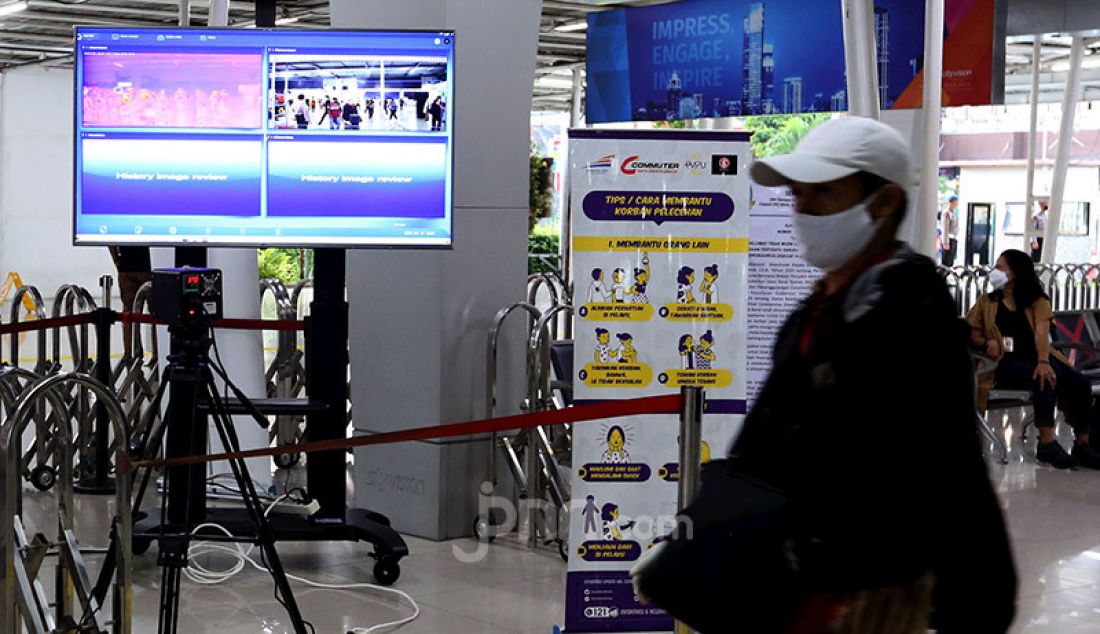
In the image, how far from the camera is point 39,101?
23734 millimetres

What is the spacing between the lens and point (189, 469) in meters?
4.88

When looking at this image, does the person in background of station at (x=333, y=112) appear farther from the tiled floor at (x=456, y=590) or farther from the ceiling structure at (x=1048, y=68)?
the ceiling structure at (x=1048, y=68)

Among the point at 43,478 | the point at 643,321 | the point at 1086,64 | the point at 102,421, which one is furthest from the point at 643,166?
the point at 1086,64

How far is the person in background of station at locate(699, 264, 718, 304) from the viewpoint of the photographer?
4781 mm

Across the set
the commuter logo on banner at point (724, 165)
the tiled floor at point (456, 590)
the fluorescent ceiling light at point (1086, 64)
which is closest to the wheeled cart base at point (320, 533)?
the tiled floor at point (456, 590)

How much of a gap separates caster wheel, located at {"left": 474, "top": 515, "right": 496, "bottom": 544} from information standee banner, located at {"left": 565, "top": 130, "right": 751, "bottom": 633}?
1.93 meters

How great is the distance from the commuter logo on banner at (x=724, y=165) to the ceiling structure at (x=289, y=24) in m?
8.80

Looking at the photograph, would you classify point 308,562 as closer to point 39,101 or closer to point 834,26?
point 834,26

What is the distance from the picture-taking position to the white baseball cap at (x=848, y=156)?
204cm

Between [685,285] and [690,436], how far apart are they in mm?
1113

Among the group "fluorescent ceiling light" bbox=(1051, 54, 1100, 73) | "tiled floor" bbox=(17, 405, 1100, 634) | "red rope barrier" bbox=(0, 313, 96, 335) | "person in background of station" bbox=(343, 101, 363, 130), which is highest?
"fluorescent ceiling light" bbox=(1051, 54, 1100, 73)

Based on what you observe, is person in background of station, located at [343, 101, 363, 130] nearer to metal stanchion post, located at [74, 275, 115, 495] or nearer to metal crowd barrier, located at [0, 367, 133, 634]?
metal crowd barrier, located at [0, 367, 133, 634]

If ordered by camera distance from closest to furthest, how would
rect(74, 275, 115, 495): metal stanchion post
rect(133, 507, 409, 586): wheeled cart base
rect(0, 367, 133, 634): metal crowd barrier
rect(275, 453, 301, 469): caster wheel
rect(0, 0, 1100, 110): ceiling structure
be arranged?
rect(0, 367, 133, 634): metal crowd barrier → rect(133, 507, 409, 586): wheeled cart base → rect(74, 275, 115, 495): metal stanchion post → rect(275, 453, 301, 469): caster wheel → rect(0, 0, 1100, 110): ceiling structure

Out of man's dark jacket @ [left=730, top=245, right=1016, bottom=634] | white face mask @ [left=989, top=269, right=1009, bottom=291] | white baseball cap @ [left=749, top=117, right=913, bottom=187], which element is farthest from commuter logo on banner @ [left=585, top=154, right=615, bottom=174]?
white face mask @ [left=989, top=269, right=1009, bottom=291]
